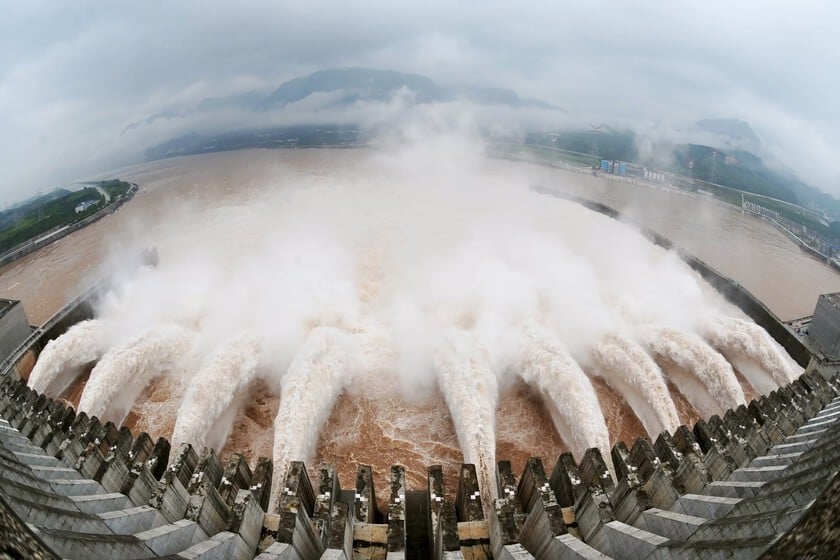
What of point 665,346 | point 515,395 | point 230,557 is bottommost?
point 515,395

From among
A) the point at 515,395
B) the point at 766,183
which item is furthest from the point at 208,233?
the point at 766,183

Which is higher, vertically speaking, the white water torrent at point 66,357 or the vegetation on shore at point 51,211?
the vegetation on shore at point 51,211

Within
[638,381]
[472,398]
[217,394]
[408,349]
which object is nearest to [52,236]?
[217,394]

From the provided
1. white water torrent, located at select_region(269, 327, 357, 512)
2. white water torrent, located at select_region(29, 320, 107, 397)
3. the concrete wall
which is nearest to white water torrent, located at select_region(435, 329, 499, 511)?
white water torrent, located at select_region(269, 327, 357, 512)

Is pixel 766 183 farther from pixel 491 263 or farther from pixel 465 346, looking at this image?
pixel 465 346

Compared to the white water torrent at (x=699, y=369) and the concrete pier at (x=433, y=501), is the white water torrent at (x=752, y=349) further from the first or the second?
the concrete pier at (x=433, y=501)

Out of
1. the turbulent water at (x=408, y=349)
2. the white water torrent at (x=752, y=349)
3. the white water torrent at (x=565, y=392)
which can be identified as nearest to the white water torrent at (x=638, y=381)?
the turbulent water at (x=408, y=349)

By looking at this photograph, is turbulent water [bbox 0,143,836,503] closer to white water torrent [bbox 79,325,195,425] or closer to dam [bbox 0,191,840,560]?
white water torrent [bbox 79,325,195,425]
